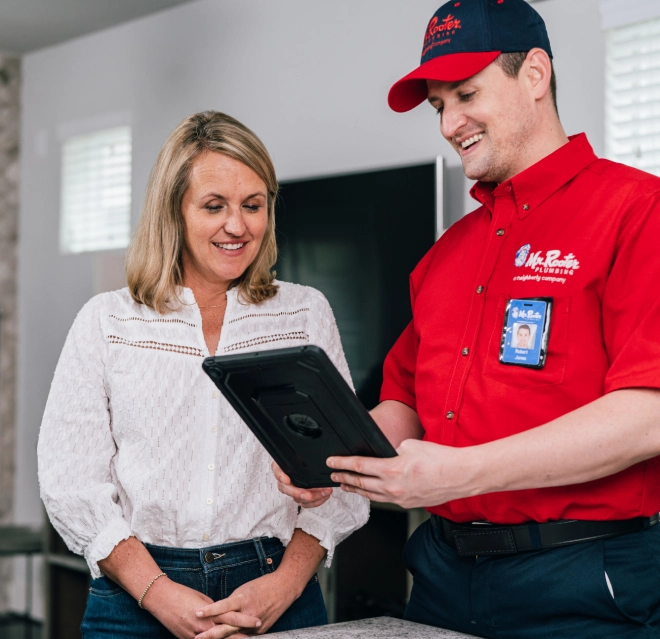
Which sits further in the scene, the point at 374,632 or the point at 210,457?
the point at 210,457

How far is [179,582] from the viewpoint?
1.55 m

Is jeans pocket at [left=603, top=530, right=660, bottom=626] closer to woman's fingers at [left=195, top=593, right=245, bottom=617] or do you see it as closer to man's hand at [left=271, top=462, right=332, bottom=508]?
man's hand at [left=271, top=462, right=332, bottom=508]

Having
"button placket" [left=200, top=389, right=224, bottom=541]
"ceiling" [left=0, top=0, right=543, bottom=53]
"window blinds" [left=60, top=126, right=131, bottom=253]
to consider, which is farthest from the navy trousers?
"ceiling" [left=0, top=0, right=543, bottom=53]

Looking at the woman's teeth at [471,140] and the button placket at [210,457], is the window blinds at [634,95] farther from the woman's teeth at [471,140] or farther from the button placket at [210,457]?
the button placket at [210,457]

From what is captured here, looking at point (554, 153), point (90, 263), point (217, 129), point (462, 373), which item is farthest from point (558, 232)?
point (90, 263)

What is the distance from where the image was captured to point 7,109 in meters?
5.13

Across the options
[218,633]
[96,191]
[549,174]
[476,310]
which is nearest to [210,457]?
[218,633]

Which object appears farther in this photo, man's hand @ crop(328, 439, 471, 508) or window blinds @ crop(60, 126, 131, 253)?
window blinds @ crop(60, 126, 131, 253)

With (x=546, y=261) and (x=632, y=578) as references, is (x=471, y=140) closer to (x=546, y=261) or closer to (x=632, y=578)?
(x=546, y=261)

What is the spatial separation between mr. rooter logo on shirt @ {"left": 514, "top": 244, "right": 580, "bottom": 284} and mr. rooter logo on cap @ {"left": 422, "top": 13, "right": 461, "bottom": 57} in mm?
366

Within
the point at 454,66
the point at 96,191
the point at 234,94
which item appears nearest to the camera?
the point at 454,66

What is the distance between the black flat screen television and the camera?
3225 millimetres

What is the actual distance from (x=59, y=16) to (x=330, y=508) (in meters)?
3.66

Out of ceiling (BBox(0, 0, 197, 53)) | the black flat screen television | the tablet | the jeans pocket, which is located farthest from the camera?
ceiling (BBox(0, 0, 197, 53))
